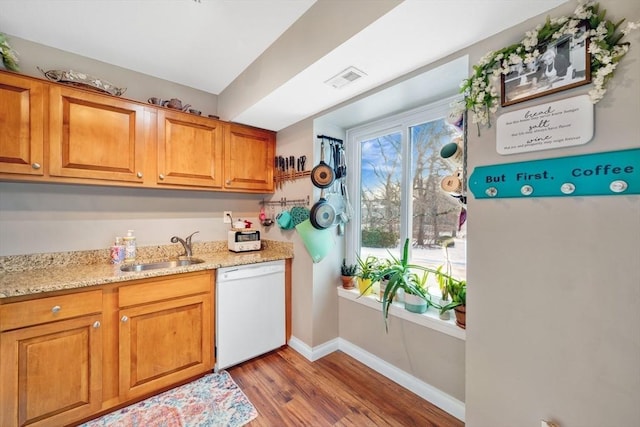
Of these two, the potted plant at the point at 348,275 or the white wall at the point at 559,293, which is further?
the potted plant at the point at 348,275

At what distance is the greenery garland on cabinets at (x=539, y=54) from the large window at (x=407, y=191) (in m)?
0.32

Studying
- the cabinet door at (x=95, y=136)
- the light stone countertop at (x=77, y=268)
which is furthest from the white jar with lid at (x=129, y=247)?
the cabinet door at (x=95, y=136)

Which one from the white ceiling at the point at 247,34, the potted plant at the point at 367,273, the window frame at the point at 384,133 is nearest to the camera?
the white ceiling at the point at 247,34

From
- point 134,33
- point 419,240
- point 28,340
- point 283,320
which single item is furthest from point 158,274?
point 419,240

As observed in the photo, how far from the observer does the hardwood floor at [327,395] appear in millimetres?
1507

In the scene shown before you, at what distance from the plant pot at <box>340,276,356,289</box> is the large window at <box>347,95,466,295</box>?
0.20m

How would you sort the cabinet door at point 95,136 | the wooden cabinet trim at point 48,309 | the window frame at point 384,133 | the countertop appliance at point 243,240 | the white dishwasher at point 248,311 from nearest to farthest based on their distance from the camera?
the wooden cabinet trim at point 48,309 < the cabinet door at point 95,136 < the window frame at point 384,133 < the white dishwasher at point 248,311 < the countertop appliance at point 243,240

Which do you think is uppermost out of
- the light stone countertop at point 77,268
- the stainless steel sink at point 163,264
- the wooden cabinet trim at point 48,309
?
the light stone countertop at point 77,268

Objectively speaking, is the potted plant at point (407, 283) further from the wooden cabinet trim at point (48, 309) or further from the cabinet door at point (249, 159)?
the wooden cabinet trim at point (48, 309)

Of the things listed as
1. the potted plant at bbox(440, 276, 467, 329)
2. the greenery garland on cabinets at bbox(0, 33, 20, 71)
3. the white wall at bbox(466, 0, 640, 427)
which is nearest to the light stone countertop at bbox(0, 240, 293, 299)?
the greenery garland on cabinets at bbox(0, 33, 20, 71)

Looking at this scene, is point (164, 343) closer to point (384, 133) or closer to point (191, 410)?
point (191, 410)

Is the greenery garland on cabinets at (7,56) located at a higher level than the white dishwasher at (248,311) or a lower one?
higher

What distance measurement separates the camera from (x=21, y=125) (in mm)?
1482

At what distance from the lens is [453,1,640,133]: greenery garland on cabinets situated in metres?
0.85
